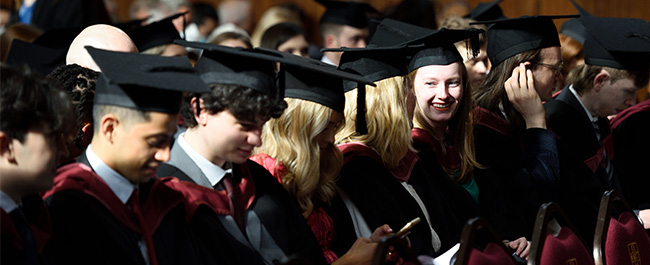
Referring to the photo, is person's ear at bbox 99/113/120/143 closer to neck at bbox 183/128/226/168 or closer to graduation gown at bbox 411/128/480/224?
neck at bbox 183/128/226/168

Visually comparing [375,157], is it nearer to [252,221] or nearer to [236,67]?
[252,221]

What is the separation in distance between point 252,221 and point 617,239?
1.32 meters

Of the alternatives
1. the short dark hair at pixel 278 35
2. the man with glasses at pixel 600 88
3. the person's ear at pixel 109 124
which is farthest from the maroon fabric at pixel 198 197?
the short dark hair at pixel 278 35

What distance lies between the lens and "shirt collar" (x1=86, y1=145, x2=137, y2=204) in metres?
2.20

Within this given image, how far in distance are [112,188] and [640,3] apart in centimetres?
776

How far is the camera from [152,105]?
85.7 inches

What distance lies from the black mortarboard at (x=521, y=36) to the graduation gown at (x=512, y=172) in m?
0.32

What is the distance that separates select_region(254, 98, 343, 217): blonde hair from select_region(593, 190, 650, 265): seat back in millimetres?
1017

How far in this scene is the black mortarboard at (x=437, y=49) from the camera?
3.55m

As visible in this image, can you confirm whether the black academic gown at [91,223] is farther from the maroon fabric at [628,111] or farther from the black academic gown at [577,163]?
the maroon fabric at [628,111]

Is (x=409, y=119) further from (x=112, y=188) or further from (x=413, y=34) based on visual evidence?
(x=112, y=188)

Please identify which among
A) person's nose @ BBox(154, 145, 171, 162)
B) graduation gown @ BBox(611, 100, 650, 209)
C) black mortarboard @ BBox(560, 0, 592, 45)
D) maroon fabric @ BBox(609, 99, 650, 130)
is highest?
person's nose @ BBox(154, 145, 171, 162)

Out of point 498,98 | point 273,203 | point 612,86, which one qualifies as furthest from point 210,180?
point 612,86

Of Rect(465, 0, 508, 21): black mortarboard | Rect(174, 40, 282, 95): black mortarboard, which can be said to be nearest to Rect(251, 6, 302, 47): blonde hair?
Rect(465, 0, 508, 21): black mortarboard
